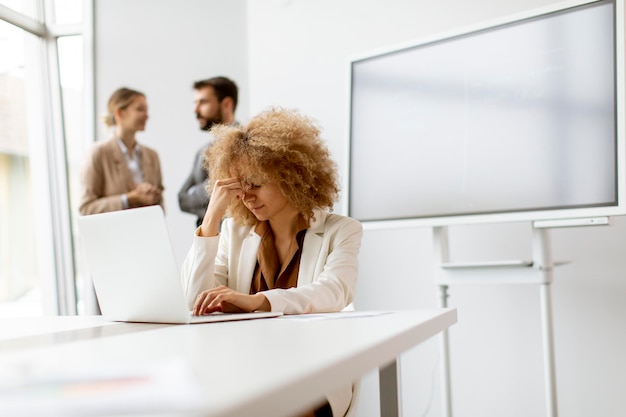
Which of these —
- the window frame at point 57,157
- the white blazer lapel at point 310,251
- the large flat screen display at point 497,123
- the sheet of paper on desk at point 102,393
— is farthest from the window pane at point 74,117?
the sheet of paper on desk at point 102,393

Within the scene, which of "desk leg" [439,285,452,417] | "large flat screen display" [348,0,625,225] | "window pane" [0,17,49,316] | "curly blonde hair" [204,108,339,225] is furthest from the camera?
"window pane" [0,17,49,316]

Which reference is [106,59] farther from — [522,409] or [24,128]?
[522,409]

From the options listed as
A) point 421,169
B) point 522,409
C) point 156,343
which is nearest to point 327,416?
point 156,343

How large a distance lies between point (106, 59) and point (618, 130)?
2.60 m

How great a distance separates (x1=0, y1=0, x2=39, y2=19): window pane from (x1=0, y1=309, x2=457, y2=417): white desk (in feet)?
8.50

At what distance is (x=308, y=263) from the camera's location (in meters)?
1.81

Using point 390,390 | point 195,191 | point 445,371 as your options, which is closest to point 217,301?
point 390,390

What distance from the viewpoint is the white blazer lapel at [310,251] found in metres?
1.80

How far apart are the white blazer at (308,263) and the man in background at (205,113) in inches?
57.5

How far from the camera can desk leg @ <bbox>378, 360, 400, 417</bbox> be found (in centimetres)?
135

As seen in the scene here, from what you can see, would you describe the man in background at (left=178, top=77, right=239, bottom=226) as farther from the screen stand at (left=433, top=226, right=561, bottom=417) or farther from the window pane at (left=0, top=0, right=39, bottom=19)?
the screen stand at (left=433, top=226, right=561, bottom=417)

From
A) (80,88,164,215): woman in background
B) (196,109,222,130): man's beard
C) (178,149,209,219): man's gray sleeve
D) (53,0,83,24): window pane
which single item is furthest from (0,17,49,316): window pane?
(196,109,222,130): man's beard

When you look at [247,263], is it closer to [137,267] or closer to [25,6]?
[137,267]

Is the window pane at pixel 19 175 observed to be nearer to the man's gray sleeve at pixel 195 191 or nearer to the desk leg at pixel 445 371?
the man's gray sleeve at pixel 195 191
